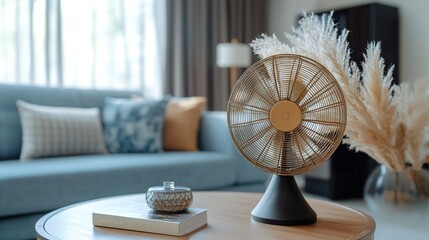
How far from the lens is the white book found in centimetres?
108

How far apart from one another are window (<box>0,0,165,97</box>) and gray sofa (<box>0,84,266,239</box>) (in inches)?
24.3

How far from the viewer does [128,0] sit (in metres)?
3.67

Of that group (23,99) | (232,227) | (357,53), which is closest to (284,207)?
(232,227)

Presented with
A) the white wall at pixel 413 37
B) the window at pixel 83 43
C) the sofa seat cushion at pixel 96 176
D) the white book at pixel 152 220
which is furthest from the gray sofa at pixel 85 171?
the white wall at pixel 413 37

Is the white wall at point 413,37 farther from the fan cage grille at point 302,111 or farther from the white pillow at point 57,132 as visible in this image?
the fan cage grille at point 302,111

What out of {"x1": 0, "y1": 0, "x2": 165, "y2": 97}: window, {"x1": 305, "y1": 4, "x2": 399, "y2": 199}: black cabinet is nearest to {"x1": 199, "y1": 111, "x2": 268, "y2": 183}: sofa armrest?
{"x1": 305, "y1": 4, "x2": 399, "y2": 199}: black cabinet

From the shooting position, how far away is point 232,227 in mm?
1158

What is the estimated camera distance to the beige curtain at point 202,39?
3.90 metres

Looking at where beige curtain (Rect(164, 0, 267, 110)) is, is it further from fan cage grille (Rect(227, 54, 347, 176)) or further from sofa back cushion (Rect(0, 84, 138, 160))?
fan cage grille (Rect(227, 54, 347, 176))

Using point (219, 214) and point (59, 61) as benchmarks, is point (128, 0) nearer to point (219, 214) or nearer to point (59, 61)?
point (59, 61)

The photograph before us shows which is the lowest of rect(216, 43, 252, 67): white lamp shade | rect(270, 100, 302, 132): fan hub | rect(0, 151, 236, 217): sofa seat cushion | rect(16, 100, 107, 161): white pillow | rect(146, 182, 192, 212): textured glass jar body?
rect(0, 151, 236, 217): sofa seat cushion

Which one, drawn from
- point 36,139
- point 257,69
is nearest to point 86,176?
point 36,139

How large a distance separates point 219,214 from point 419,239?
4.79 feet

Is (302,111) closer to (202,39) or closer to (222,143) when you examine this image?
(222,143)
